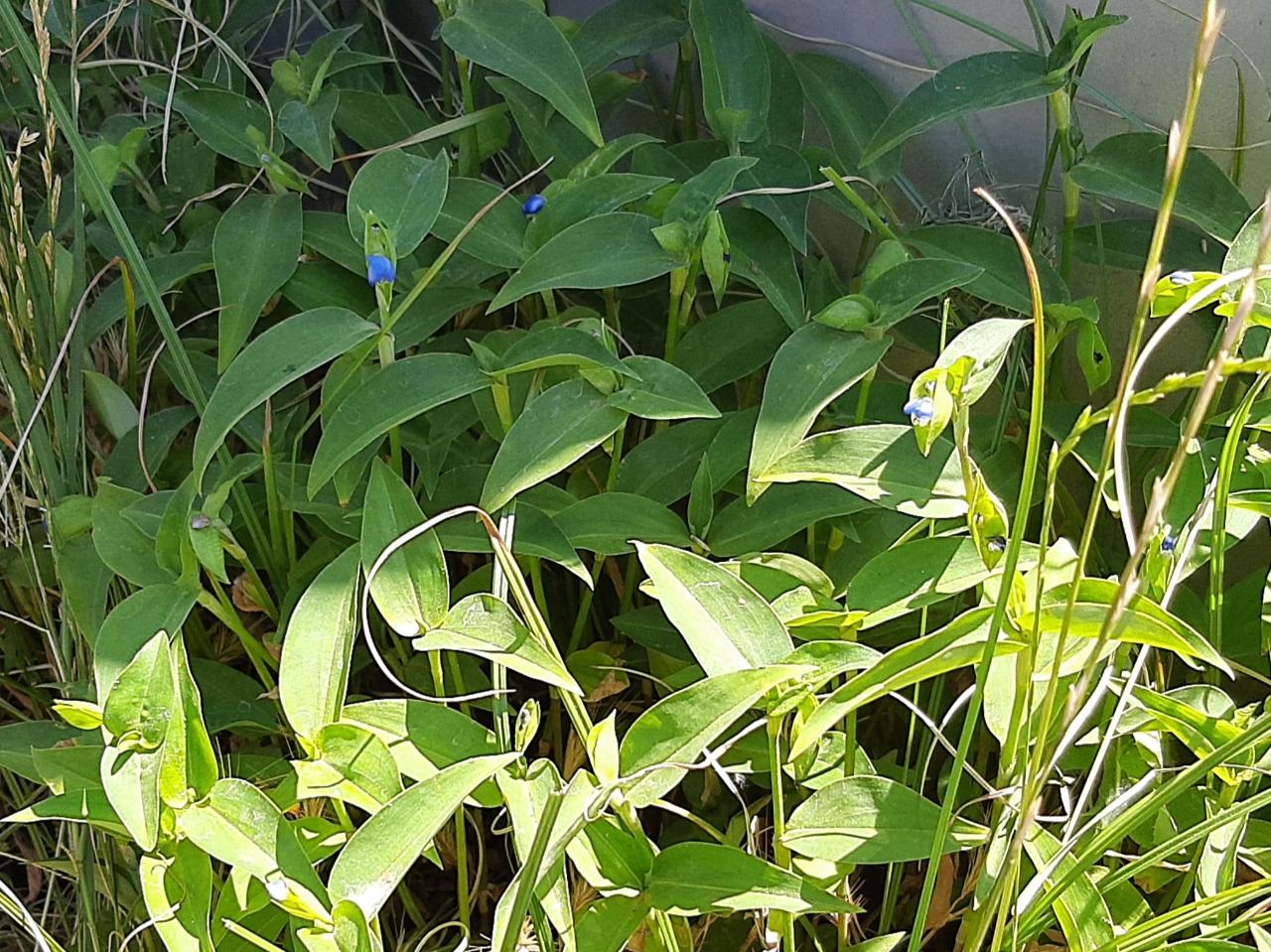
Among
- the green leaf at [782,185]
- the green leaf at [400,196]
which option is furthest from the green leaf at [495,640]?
the green leaf at [782,185]

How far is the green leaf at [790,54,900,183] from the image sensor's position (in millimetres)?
808

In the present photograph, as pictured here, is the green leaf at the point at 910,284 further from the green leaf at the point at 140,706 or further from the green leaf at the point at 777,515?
the green leaf at the point at 140,706

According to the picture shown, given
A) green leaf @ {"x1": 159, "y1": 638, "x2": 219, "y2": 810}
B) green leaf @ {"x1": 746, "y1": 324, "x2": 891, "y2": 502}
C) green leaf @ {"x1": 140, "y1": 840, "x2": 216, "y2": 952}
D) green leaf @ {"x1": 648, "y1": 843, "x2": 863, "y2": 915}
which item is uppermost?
green leaf @ {"x1": 746, "y1": 324, "x2": 891, "y2": 502}

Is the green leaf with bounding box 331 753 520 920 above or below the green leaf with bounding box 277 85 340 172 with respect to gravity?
below

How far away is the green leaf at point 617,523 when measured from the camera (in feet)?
2.08

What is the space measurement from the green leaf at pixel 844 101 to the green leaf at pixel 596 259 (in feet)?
0.70

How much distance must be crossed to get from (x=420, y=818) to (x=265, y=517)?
1.25ft

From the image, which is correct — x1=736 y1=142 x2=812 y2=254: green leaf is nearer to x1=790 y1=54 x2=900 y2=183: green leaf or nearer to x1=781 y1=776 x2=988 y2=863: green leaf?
x1=790 y1=54 x2=900 y2=183: green leaf

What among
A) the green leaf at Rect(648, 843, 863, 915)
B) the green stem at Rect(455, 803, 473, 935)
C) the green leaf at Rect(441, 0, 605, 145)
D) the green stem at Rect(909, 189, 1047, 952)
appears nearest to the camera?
the green stem at Rect(909, 189, 1047, 952)

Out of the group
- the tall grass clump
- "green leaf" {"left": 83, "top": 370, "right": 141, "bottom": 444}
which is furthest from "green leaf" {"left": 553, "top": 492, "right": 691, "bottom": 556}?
"green leaf" {"left": 83, "top": 370, "right": 141, "bottom": 444}

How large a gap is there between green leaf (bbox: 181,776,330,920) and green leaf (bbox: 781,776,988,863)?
0.21 m

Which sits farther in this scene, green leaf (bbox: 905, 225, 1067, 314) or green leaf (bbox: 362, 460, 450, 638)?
green leaf (bbox: 905, 225, 1067, 314)

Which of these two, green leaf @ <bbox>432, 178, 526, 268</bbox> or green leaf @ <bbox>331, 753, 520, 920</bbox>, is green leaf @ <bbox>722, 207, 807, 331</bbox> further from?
green leaf @ <bbox>331, 753, 520, 920</bbox>

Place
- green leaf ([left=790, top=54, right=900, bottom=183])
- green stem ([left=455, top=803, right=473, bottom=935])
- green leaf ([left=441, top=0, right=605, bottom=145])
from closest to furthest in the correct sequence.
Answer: green stem ([left=455, top=803, right=473, bottom=935]) → green leaf ([left=441, top=0, right=605, bottom=145]) → green leaf ([left=790, top=54, right=900, bottom=183])
